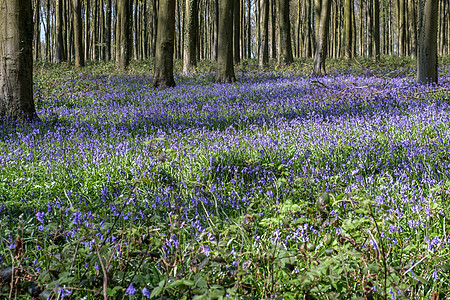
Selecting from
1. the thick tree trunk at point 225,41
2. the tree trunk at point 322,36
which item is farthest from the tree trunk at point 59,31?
the tree trunk at point 322,36

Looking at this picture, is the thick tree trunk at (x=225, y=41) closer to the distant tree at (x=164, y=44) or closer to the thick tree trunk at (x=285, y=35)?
the distant tree at (x=164, y=44)

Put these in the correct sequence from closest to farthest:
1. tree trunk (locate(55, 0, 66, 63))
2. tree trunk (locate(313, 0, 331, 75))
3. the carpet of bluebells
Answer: the carpet of bluebells
tree trunk (locate(313, 0, 331, 75))
tree trunk (locate(55, 0, 66, 63))

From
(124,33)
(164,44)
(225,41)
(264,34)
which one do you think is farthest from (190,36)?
(264,34)

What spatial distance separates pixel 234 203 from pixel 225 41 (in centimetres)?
1089

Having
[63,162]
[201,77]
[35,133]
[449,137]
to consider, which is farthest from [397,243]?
[201,77]

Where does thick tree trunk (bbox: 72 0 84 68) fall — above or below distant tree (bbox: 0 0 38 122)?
above

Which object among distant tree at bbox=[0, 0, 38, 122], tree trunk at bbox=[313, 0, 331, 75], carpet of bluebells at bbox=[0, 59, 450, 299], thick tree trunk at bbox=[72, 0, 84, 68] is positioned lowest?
carpet of bluebells at bbox=[0, 59, 450, 299]

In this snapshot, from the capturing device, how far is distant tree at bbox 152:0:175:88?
12.5 metres

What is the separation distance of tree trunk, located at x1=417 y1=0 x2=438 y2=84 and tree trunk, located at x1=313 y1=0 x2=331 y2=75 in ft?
16.0

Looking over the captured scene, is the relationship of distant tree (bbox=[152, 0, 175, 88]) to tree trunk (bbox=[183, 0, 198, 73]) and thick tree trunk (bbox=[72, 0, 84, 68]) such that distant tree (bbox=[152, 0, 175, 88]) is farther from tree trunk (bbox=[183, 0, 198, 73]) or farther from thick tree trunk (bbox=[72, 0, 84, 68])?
thick tree trunk (bbox=[72, 0, 84, 68])

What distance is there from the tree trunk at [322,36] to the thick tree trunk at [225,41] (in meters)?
3.70

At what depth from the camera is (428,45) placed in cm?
1043

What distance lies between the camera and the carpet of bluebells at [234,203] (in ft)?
6.75

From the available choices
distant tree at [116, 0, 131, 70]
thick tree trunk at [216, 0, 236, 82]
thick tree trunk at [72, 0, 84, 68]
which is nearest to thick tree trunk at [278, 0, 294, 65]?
thick tree trunk at [216, 0, 236, 82]
